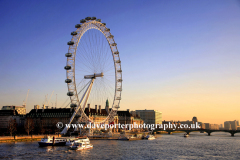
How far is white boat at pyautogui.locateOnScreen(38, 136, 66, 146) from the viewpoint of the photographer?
75.0m

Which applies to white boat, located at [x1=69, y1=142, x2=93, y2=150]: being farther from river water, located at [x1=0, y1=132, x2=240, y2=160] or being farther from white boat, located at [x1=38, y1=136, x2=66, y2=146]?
white boat, located at [x1=38, y1=136, x2=66, y2=146]

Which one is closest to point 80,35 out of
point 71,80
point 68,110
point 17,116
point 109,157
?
point 71,80

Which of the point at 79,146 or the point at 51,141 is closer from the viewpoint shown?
the point at 79,146

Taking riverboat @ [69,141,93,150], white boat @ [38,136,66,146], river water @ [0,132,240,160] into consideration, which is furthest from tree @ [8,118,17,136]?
riverboat @ [69,141,93,150]

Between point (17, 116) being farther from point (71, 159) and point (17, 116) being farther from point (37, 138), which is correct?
point (71, 159)

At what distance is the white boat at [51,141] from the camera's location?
7499cm

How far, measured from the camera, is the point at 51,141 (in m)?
78.3

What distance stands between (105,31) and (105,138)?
45545 millimetres

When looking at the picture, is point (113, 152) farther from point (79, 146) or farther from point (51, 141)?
point (51, 141)

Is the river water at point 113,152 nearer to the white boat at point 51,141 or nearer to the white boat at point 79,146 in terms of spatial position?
the white boat at point 79,146

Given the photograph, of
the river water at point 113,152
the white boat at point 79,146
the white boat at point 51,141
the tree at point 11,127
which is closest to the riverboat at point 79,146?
the white boat at point 79,146

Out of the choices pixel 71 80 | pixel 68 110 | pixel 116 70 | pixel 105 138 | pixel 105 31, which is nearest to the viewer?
pixel 71 80

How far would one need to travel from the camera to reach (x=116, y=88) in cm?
9619

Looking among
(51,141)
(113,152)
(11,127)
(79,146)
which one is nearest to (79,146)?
(79,146)
